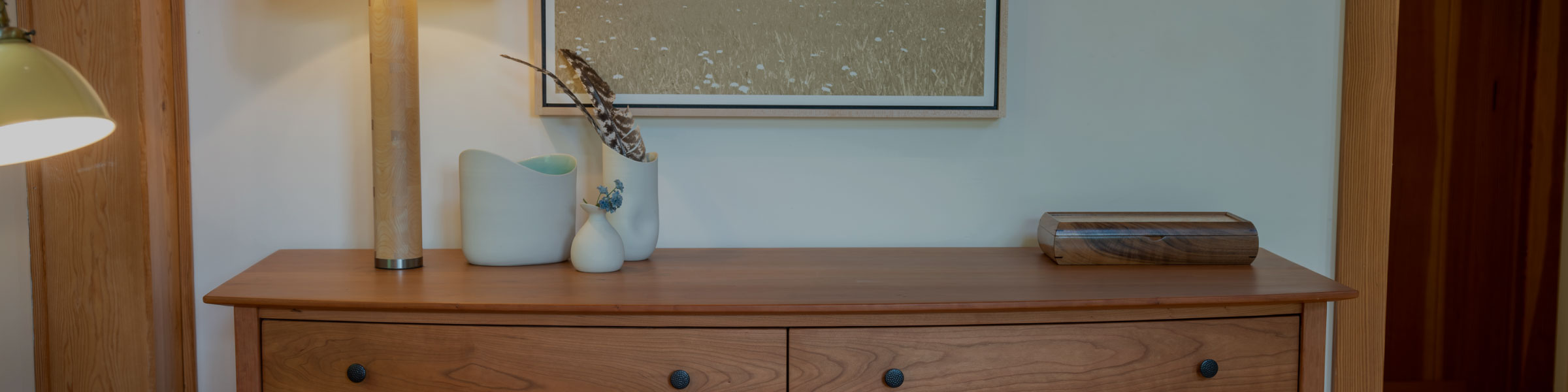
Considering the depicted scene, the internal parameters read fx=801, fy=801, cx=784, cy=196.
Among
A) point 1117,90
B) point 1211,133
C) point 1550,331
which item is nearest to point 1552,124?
point 1550,331

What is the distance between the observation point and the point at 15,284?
4.89 ft

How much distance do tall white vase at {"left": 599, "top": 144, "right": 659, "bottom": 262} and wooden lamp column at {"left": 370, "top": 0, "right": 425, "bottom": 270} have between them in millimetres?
338

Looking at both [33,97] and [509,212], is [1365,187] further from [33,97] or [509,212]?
[33,97]

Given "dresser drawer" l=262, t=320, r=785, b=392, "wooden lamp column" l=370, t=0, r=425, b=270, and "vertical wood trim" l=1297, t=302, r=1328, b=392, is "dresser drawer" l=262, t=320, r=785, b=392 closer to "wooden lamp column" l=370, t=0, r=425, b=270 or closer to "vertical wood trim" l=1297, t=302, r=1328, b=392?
"wooden lamp column" l=370, t=0, r=425, b=270

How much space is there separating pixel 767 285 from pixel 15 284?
1.42 m

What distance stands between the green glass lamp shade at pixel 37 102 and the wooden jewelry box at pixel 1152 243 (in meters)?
1.47

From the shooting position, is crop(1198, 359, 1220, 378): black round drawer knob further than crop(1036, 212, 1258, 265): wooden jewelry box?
No

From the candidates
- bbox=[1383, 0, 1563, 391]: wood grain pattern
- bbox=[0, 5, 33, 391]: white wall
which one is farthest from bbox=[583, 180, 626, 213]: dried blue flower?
bbox=[1383, 0, 1563, 391]: wood grain pattern

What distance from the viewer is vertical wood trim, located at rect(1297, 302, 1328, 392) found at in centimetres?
127

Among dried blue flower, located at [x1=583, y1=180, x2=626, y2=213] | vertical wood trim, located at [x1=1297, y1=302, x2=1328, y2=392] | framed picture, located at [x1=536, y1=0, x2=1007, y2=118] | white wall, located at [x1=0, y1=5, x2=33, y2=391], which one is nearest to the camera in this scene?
vertical wood trim, located at [x1=1297, y1=302, x2=1328, y2=392]

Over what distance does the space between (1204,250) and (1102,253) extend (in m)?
0.19

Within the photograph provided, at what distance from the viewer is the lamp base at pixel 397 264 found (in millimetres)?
1403

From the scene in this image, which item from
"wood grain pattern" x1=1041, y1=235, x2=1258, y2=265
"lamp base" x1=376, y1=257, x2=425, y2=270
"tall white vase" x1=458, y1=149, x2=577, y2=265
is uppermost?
"tall white vase" x1=458, y1=149, x2=577, y2=265

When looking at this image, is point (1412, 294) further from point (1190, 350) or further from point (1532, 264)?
point (1190, 350)
